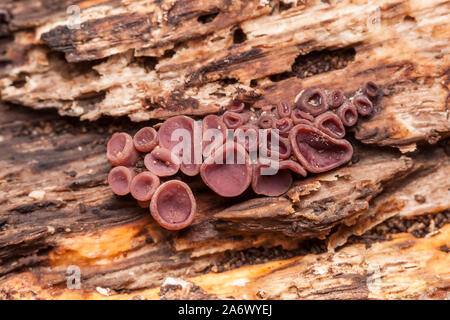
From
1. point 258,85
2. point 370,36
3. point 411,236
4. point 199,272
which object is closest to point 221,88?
point 258,85

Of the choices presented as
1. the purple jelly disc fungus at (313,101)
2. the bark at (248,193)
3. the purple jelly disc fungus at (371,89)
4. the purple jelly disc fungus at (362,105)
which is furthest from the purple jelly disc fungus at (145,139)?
the purple jelly disc fungus at (371,89)

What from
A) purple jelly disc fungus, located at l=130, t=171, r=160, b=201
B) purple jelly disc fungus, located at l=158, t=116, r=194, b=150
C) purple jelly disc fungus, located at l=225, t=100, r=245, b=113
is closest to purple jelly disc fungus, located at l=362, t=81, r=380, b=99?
purple jelly disc fungus, located at l=225, t=100, r=245, b=113

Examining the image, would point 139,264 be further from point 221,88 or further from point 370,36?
point 370,36

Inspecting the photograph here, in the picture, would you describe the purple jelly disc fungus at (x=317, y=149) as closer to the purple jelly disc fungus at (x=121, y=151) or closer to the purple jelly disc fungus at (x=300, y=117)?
the purple jelly disc fungus at (x=300, y=117)

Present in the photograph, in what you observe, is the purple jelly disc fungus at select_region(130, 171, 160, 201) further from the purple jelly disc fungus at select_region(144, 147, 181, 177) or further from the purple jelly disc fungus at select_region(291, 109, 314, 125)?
the purple jelly disc fungus at select_region(291, 109, 314, 125)

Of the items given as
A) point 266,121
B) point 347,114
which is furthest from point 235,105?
point 347,114
